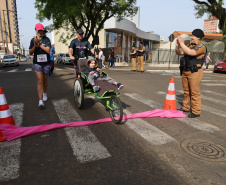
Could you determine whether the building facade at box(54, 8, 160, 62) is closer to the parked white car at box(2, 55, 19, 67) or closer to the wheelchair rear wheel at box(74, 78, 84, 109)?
the parked white car at box(2, 55, 19, 67)

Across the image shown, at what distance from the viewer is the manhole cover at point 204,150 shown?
9.18ft

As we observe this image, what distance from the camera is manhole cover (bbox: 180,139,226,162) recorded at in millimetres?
2798

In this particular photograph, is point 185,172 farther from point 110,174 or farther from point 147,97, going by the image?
point 147,97

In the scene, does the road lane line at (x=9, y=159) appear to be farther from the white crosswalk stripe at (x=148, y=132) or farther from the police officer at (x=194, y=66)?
the police officer at (x=194, y=66)

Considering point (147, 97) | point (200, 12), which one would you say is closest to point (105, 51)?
point (200, 12)

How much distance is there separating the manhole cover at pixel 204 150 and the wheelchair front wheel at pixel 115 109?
4.45 ft

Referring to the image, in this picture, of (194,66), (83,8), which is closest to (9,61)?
(83,8)

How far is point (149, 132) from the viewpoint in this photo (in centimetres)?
370

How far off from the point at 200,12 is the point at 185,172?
27511 millimetres

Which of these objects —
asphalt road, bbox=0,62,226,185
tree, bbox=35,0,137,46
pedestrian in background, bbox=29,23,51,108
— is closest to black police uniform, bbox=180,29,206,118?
asphalt road, bbox=0,62,226,185

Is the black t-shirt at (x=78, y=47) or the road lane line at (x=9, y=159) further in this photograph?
the black t-shirt at (x=78, y=47)

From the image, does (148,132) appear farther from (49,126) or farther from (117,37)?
(117,37)

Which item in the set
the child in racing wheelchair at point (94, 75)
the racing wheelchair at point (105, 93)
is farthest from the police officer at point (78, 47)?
the child in racing wheelchair at point (94, 75)

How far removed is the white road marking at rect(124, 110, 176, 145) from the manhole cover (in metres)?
0.31
